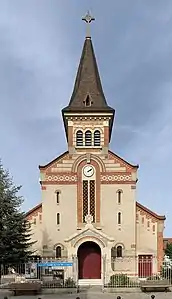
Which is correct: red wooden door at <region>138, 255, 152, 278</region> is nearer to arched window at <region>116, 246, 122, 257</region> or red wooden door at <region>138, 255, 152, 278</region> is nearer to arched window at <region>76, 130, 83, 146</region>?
arched window at <region>116, 246, 122, 257</region>

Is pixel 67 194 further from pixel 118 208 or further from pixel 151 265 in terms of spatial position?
pixel 151 265

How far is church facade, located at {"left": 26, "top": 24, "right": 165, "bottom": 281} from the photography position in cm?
4209

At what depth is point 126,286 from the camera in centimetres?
3189

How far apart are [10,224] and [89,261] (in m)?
10.2

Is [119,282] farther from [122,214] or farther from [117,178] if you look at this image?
[117,178]

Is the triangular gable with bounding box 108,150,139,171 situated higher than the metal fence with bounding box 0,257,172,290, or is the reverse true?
the triangular gable with bounding box 108,150,139,171

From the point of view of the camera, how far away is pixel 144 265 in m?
42.8

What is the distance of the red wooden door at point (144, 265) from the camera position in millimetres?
42000

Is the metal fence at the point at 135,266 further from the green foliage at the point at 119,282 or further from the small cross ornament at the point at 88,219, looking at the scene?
the green foliage at the point at 119,282

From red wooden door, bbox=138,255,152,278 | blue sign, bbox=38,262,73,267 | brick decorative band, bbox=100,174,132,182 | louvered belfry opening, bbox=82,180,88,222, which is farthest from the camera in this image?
brick decorative band, bbox=100,174,132,182

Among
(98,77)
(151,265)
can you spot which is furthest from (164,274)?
(98,77)

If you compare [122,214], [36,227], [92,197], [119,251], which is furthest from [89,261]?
[36,227]

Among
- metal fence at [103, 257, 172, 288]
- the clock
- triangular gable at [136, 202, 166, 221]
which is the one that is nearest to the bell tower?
the clock

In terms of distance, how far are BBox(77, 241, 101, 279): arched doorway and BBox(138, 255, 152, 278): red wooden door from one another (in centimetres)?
327
